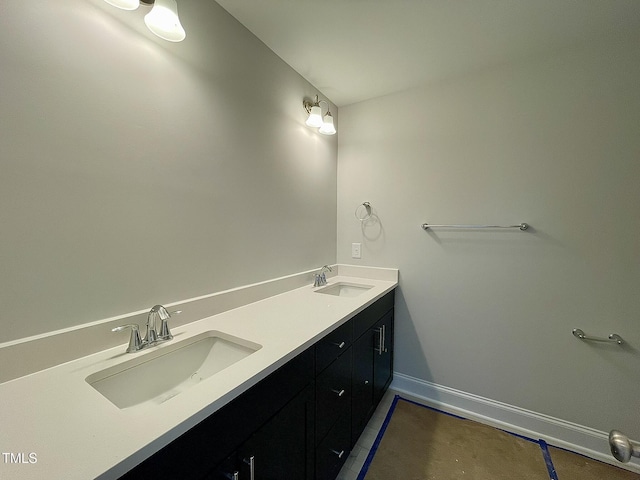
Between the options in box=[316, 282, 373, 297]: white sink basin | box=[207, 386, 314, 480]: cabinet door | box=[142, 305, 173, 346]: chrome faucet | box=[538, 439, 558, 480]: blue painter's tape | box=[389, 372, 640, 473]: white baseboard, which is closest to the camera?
box=[207, 386, 314, 480]: cabinet door

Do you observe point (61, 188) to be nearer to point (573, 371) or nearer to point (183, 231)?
point (183, 231)

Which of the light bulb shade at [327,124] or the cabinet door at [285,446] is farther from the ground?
the light bulb shade at [327,124]

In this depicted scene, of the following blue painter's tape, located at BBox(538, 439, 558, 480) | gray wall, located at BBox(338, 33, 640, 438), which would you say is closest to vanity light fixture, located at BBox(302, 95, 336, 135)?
gray wall, located at BBox(338, 33, 640, 438)

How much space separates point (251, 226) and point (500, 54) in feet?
5.96

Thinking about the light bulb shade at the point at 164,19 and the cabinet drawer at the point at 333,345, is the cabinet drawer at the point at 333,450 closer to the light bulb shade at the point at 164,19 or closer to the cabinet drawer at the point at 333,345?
the cabinet drawer at the point at 333,345

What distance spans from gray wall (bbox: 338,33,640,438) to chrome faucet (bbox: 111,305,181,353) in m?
1.57

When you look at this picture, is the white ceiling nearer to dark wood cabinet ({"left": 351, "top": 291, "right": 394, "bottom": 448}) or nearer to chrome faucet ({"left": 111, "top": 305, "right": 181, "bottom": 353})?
chrome faucet ({"left": 111, "top": 305, "right": 181, "bottom": 353})

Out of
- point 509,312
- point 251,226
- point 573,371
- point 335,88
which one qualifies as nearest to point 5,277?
point 251,226

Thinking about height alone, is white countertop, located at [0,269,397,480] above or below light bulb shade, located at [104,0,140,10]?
below

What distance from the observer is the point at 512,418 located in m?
1.66

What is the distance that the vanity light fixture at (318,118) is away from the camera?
1.73 m

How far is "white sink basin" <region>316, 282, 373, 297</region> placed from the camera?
1.93 metres

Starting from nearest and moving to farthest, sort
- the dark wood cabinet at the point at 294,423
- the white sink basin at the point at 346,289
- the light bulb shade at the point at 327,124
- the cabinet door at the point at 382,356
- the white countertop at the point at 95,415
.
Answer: the white countertop at the point at 95,415 → the dark wood cabinet at the point at 294,423 → the cabinet door at the point at 382,356 → the light bulb shade at the point at 327,124 → the white sink basin at the point at 346,289

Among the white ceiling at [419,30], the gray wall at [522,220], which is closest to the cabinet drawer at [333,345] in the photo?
the gray wall at [522,220]
